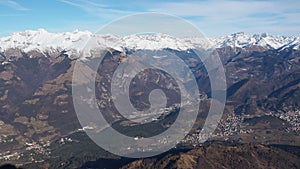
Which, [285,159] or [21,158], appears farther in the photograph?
[21,158]

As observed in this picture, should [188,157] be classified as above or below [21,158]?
above

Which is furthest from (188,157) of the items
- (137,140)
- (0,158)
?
(0,158)

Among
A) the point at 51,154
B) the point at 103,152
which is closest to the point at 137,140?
the point at 103,152

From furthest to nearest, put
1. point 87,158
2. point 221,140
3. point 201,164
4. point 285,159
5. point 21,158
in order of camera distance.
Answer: point 221,140
point 21,158
point 87,158
point 285,159
point 201,164

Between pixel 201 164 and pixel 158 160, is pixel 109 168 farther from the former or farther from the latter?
pixel 201 164

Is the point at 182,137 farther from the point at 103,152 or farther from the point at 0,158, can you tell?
the point at 0,158

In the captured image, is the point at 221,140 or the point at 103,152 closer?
the point at 103,152

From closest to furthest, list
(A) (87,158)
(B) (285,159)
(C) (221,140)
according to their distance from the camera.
Answer: 1. (B) (285,159)
2. (A) (87,158)
3. (C) (221,140)

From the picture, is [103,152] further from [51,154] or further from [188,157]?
[188,157]

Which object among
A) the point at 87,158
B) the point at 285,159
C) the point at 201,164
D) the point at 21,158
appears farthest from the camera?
the point at 21,158
